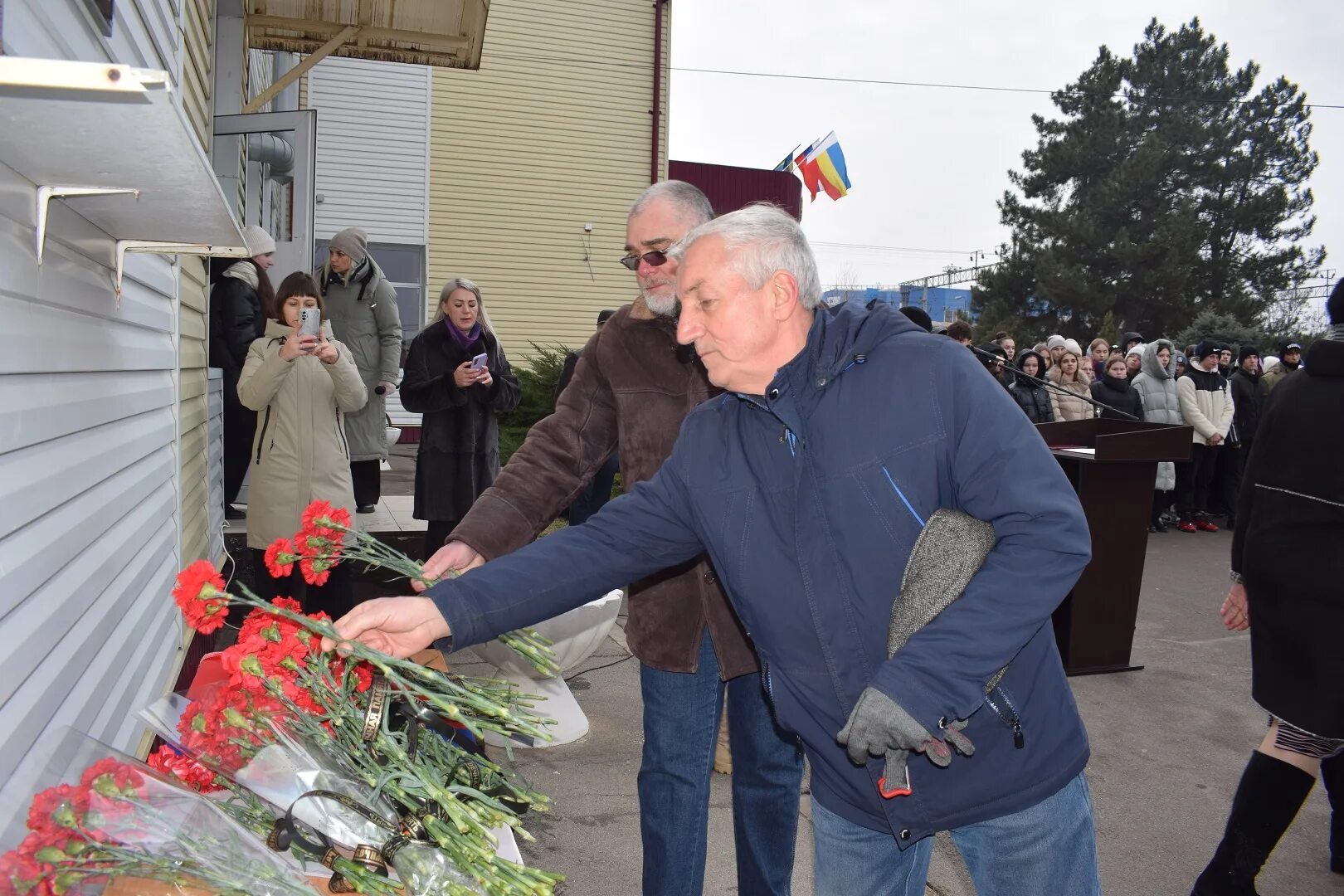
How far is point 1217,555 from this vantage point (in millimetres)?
11000

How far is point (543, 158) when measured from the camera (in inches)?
714

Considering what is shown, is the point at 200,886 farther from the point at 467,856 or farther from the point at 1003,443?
the point at 1003,443

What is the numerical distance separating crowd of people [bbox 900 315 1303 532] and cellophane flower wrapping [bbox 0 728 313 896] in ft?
33.4

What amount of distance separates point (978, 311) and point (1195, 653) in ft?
127

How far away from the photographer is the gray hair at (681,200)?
3.12m

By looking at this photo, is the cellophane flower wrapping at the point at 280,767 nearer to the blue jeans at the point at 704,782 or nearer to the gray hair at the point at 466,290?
the blue jeans at the point at 704,782

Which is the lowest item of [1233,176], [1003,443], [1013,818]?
[1013,818]

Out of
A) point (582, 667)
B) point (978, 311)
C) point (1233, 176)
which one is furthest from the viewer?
point (978, 311)

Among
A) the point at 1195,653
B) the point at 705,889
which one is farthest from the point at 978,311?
the point at 705,889

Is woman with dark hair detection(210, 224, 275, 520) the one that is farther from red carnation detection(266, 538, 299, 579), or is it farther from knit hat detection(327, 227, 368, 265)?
red carnation detection(266, 538, 299, 579)

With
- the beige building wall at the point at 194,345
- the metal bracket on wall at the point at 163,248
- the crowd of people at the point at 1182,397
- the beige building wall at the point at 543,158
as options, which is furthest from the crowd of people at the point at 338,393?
the beige building wall at the point at 543,158

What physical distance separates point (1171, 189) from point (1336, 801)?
41.1 m

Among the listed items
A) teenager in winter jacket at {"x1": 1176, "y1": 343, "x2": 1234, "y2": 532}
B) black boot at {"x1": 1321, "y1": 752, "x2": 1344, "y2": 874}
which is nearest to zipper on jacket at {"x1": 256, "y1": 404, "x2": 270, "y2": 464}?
black boot at {"x1": 1321, "y1": 752, "x2": 1344, "y2": 874}

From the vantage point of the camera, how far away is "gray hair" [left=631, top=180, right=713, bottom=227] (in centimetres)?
312
